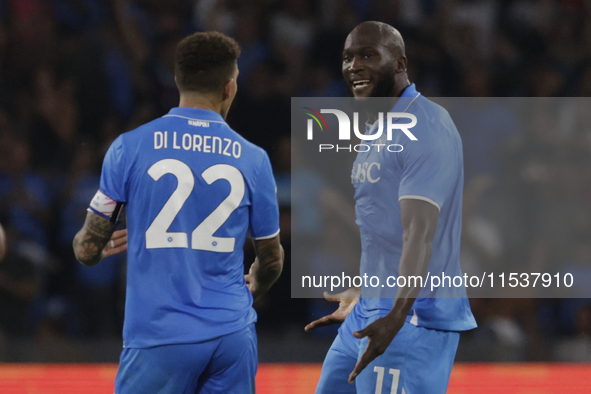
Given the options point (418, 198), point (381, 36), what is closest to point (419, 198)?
point (418, 198)

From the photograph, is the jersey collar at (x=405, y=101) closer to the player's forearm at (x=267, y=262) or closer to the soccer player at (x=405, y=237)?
the soccer player at (x=405, y=237)

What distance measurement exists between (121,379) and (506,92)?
5331mm

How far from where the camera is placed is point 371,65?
9.53ft

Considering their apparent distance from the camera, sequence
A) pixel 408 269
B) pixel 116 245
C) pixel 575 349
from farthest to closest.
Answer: pixel 575 349 → pixel 116 245 → pixel 408 269

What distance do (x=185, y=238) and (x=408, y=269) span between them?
739mm

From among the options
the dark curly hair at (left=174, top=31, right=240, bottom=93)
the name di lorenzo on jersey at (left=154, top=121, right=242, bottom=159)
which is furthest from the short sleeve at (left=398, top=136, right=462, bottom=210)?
the dark curly hair at (left=174, top=31, right=240, bottom=93)

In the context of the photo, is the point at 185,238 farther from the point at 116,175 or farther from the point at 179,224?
the point at 116,175

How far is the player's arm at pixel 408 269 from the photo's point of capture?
8.23ft

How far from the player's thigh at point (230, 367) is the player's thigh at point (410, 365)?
43 centimetres

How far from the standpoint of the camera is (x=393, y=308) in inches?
99.7

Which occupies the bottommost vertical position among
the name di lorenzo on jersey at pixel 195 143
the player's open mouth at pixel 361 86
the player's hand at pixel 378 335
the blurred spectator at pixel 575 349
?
the blurred spectator at pixel 575 349

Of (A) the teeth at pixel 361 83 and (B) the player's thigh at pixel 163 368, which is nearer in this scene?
(B) the player's thigh at pixel 163 368

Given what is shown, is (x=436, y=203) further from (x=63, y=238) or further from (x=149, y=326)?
(x=63, y=238)

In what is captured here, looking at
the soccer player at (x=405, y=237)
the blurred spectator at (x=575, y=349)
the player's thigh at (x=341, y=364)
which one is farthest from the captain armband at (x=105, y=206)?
the blurred spectator at (x=575, y=349)
